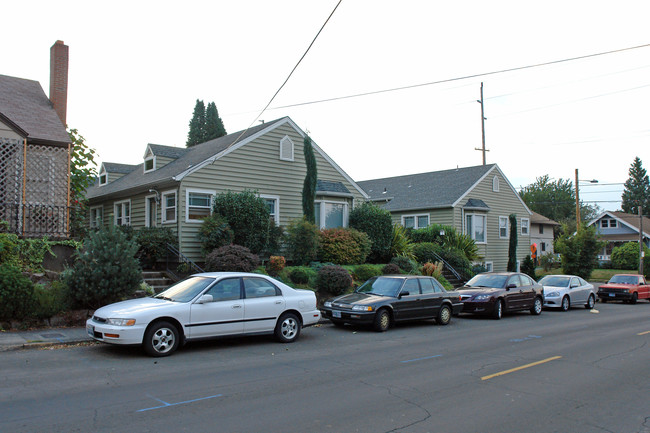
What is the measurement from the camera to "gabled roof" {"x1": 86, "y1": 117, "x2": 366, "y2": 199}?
1987 cm

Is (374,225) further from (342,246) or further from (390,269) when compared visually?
(390,269)

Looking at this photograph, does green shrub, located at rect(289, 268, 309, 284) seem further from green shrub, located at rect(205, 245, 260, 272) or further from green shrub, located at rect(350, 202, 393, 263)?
green shrub, located at rect(350, 202, 393, 263)

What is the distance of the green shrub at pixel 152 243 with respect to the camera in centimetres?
1748

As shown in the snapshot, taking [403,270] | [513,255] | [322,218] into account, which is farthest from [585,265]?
[322,218]

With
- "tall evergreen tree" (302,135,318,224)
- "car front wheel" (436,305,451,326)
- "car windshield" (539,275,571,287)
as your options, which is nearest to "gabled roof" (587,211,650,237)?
Answer: "car windshield" (539,275,571,287)

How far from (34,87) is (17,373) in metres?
17.1

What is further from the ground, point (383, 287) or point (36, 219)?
point (36, 219)

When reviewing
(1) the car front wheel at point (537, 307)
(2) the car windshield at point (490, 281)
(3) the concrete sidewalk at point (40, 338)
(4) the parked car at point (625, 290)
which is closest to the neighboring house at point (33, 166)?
(3) the concrete sidewalk at point (40, 338)

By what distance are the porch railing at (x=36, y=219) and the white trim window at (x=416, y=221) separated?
22478 millimetres

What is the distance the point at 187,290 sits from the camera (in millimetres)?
10203

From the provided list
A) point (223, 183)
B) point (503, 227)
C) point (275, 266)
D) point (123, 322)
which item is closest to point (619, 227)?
point (503, 227)

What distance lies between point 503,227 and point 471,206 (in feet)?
15.4

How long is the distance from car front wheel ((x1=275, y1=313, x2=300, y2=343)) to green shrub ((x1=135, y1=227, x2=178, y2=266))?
8.32 m

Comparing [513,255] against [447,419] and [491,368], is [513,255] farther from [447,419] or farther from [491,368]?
[447,419]
